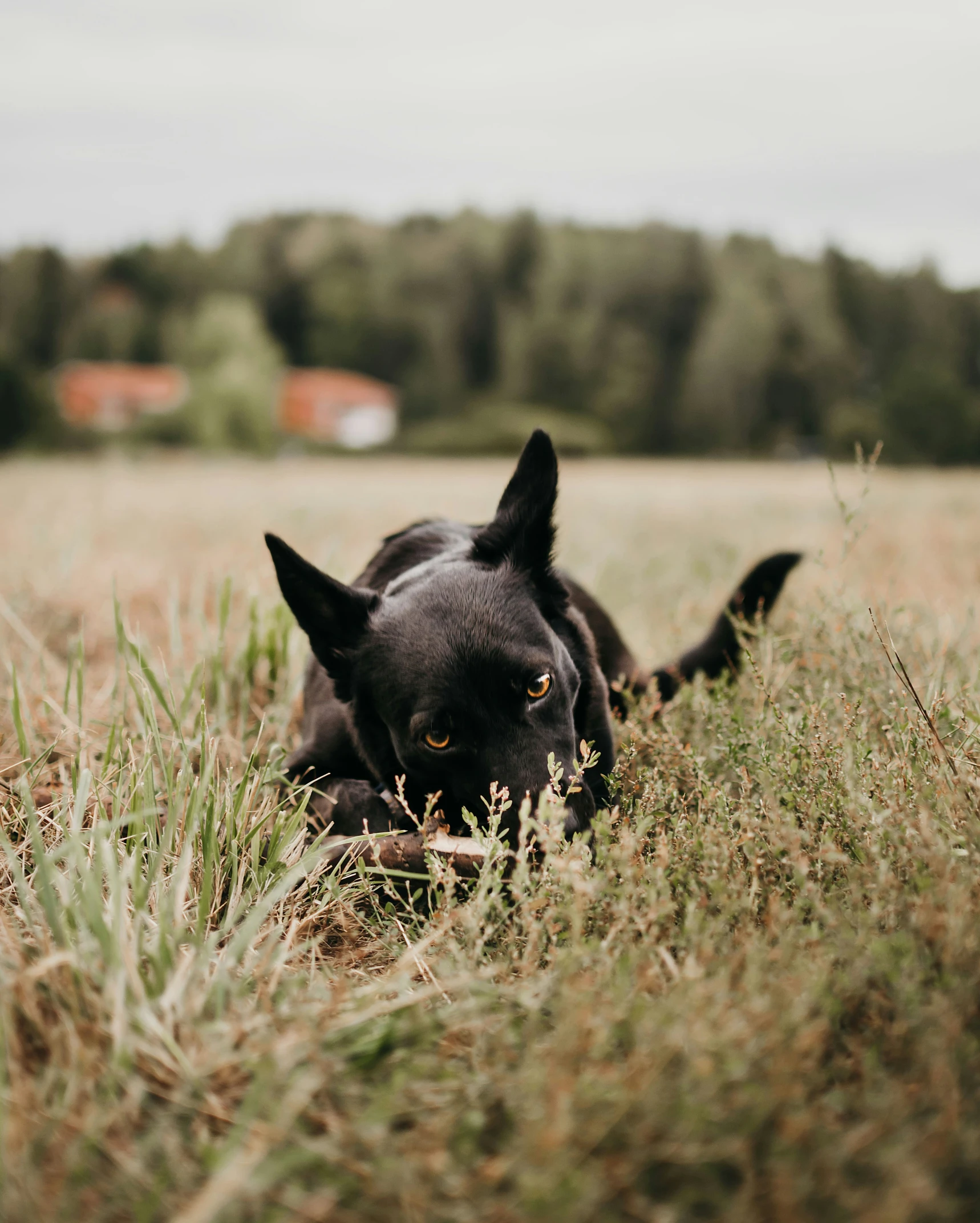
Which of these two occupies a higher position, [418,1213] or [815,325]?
[815,325]

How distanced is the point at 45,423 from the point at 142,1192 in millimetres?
30300

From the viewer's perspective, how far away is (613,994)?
45.8 inches

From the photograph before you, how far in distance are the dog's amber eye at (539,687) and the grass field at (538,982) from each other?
0.92ft

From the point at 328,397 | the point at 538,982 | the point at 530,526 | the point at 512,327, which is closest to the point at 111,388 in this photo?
the point at 328,397

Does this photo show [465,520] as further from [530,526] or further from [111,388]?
[111,388]

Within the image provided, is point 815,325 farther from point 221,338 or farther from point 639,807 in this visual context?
point 639,807

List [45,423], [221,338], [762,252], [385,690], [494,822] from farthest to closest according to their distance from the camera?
[762,252] < [221,338] < [45,423] < [385,690] < [494,822]

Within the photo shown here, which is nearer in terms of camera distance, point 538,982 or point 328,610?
point 538,982

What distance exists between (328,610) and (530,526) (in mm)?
589

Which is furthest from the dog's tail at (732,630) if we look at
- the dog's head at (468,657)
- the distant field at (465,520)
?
the dog's head at (468,657)

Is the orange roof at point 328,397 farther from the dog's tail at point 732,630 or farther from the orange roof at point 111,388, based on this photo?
the dog's tail at point 732,630

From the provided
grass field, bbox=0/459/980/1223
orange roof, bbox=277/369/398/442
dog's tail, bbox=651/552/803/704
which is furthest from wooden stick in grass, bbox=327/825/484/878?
orange roof, bbox=277/369/398/442

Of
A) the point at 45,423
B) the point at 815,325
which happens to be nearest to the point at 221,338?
the point at 45,423

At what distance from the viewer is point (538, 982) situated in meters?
1.32
